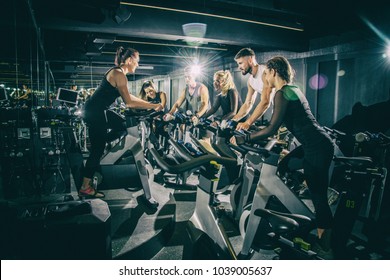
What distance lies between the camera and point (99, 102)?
3.72 metres

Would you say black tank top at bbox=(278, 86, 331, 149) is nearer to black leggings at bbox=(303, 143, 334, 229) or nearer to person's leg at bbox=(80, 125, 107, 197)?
black leggings at bbox=(303, 143, 334, 229)

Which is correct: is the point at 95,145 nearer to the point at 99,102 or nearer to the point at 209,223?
the point at 99,102

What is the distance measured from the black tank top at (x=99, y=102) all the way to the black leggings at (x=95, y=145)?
0.10 m

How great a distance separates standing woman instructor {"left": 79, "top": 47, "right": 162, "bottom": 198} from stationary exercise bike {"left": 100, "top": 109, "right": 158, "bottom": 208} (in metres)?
0.18

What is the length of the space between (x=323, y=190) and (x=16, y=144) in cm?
492

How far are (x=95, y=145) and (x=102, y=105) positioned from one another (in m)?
0.57

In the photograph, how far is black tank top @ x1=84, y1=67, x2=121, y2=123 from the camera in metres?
3.69

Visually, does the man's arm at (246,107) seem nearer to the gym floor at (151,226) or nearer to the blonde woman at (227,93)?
the blonde woman at (227,93)

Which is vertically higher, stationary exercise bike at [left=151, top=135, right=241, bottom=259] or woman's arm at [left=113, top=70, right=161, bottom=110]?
woman's arm at [left=113, top=70, right=161, bottom=110]

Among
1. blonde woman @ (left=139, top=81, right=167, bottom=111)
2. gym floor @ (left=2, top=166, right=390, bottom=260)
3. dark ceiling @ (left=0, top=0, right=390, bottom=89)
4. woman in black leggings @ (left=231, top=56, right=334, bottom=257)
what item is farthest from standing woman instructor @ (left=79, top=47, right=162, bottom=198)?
blonde woman @ (left=139, top=81, right=167, bottom=111)

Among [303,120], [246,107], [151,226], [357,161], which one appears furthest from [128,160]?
[357,161]

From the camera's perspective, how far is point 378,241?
112 inches
